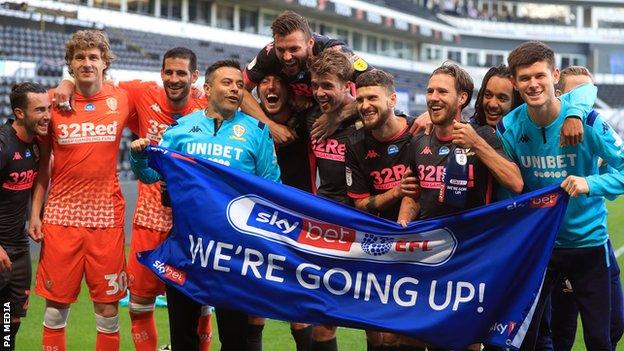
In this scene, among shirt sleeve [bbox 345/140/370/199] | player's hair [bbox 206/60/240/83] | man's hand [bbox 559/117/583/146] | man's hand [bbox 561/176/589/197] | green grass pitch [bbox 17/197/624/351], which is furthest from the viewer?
green grass pitch [bbox 17/197/624/351]

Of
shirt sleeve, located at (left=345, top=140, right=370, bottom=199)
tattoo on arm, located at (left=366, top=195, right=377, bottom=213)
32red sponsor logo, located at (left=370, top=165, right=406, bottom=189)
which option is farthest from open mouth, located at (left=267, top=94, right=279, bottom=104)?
tattoo on arm, located at (left=366, top=195, right=377, bottom=213)

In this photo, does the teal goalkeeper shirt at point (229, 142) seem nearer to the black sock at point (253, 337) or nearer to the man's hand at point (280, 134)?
the man's hand at point (280, 134)

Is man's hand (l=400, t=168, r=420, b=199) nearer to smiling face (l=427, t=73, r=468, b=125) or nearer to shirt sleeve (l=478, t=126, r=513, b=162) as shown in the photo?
smiling face (l=427, t=73, r=468, b=125)

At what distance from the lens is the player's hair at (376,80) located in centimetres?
505

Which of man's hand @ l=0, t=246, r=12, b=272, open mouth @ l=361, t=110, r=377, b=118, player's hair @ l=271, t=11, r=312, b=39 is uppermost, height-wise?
player's hair @ l=271, t=11, r=312, b=39

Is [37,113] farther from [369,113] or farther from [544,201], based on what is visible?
[544,201]

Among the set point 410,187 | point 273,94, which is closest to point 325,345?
point 410,187

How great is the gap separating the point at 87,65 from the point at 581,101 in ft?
10.0

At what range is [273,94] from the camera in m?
5.71

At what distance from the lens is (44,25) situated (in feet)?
88.5

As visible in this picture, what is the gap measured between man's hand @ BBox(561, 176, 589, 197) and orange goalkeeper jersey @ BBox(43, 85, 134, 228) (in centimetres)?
288

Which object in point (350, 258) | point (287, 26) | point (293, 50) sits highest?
point (287, 26)

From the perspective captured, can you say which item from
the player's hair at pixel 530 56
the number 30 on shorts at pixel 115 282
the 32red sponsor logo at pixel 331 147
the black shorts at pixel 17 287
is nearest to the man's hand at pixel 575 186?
the player's hair at pixel 530 56

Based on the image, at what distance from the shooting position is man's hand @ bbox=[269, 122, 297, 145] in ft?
18.4
